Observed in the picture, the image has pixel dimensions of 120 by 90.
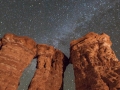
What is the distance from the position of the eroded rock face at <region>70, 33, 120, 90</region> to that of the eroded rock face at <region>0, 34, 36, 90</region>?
6818 millimetres

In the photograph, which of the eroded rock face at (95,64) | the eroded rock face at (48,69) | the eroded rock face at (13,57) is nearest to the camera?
the eroded rock face at (95,64)

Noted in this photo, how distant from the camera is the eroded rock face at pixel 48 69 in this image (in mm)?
23219

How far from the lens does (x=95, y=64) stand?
63.3ft

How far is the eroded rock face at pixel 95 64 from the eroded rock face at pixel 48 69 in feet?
13.6

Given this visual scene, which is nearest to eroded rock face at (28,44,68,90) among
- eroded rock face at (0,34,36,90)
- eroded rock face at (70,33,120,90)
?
eroded rock face at (0,34,36,90)

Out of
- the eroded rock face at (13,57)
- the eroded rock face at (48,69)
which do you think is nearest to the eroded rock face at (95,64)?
the eroded rock face at (48,69)

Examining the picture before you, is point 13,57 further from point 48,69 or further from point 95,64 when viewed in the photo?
point 95,64

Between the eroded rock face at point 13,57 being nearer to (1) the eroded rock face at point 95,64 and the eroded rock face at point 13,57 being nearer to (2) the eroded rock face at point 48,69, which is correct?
(2) the eroded rock face at point 48,69

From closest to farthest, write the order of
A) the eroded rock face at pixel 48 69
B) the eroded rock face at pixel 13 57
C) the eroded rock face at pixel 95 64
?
the eroded rock face at pixel 95 64
the eroded rock face at pixel 13 57
the eroded rock face at pixel 48 69

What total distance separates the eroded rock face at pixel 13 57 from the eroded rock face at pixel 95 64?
22.4 feet

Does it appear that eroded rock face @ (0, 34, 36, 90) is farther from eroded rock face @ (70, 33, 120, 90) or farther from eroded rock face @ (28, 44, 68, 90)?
eroded rock face @ (70, 33, 120, 90)

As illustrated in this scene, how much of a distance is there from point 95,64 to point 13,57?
1132 centimetres

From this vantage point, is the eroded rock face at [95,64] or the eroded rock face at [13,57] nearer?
the eroded rock face at [95,64]

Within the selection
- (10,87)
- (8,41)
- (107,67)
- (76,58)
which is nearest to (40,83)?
(10,87)
